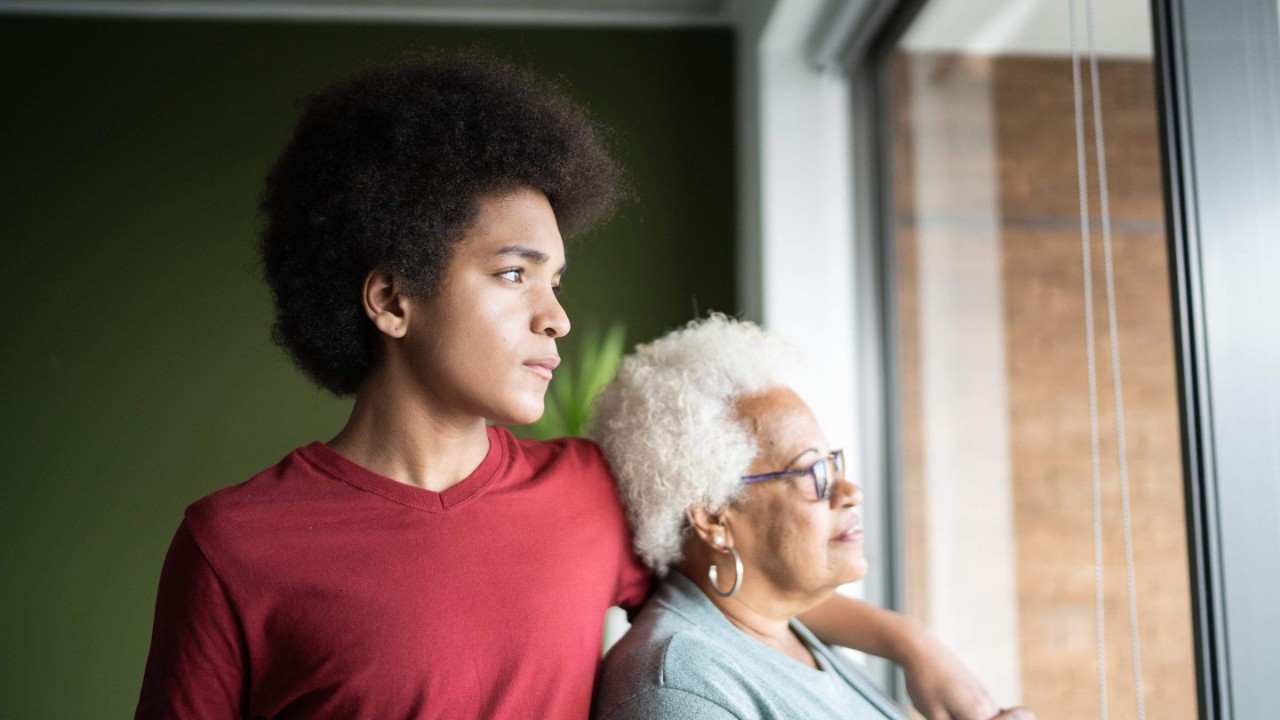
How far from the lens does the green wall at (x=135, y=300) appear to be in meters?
3.47

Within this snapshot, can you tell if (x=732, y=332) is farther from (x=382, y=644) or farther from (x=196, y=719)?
(x=196, y=719)

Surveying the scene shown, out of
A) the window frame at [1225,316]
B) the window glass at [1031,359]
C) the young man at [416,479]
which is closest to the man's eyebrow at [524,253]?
the young man at [416,479]

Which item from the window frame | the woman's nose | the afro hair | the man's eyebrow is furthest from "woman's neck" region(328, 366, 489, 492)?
the window frame

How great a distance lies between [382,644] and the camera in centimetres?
123

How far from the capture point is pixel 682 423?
1.48m

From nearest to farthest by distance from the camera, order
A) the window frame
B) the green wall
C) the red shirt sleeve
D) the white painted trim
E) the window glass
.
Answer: the red shirt sleeve
the window frame
the window glass
the green wall
the white painted trim

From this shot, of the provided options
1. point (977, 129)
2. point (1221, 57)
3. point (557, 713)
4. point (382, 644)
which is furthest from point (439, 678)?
point (977, 129)

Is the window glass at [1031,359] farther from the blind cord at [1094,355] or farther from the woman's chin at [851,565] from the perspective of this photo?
the woman's chin at [851,565]

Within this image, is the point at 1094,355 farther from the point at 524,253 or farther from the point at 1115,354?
the point at 524,253

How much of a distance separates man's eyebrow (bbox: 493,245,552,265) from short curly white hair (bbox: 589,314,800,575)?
11.8 inches

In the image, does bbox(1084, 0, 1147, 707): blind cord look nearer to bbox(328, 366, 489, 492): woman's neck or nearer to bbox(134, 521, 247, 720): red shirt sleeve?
bbox(328, 366, 489, 492): woman's neck

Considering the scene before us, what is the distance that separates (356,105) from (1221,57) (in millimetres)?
1333

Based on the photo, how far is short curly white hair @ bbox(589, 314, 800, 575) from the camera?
1.48 metres

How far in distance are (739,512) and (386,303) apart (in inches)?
25.4
